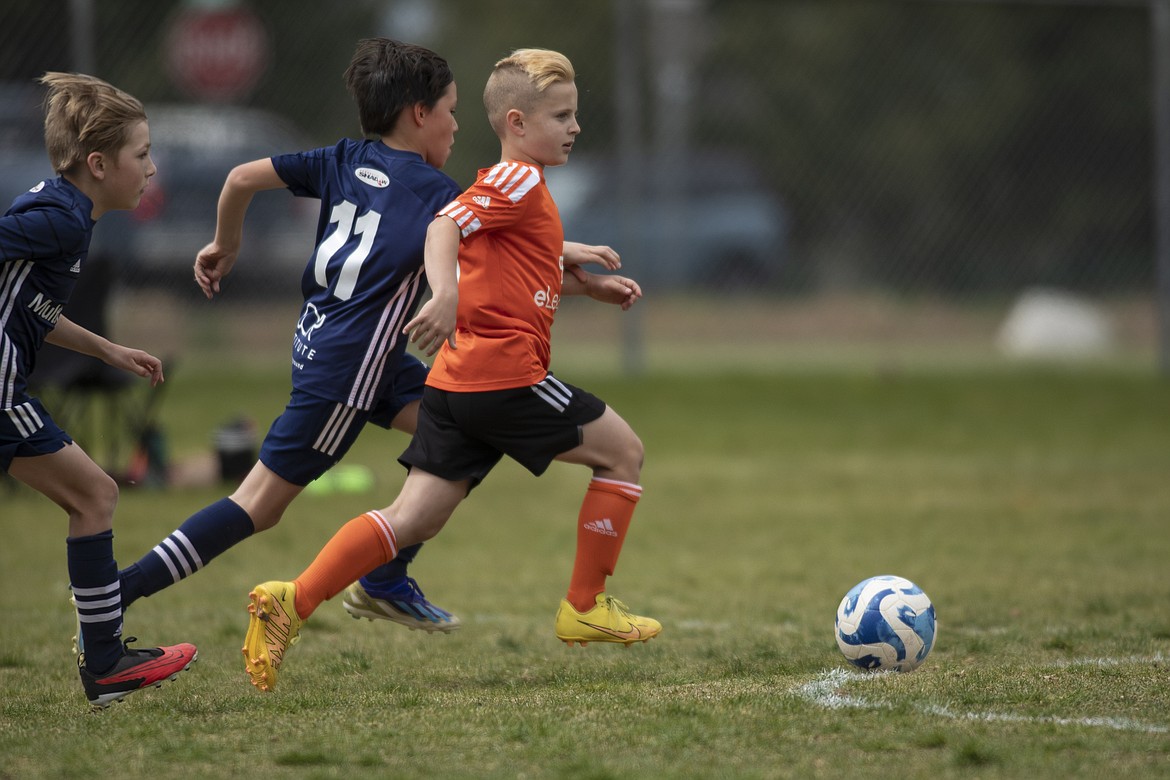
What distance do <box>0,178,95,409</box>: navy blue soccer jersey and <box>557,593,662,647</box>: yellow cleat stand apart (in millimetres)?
1651

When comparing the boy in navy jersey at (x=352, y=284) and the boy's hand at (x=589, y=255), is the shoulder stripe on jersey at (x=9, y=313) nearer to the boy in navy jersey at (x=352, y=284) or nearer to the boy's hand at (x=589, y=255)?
the boy in navy jersey at (x=352, y=284)

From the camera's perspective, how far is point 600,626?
4211 millimetres

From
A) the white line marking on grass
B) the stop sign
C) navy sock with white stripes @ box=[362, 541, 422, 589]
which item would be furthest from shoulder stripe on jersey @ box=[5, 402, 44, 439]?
the stop sign

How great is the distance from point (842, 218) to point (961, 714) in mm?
8994

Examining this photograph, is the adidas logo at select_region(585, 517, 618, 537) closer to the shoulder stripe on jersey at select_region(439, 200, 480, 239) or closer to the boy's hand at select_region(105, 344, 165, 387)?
the shoulder stripe on jersey at select_region(439, 200, 480, 239)

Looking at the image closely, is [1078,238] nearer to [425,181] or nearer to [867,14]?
[867,14]

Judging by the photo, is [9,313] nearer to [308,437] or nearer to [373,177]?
[308,437]

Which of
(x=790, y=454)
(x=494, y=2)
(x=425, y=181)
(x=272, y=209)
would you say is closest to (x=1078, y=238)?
(x=790, y=454)

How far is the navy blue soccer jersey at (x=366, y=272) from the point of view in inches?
165

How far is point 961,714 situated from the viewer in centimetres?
356

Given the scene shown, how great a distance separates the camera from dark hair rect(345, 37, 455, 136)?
4.22 metres

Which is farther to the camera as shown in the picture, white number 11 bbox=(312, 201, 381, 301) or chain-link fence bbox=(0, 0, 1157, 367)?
chain-link fence bbox=(0, 0, 1157, 367)

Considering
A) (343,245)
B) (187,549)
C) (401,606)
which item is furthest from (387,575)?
(343,245)

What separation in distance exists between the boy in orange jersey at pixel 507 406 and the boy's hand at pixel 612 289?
0.26m
